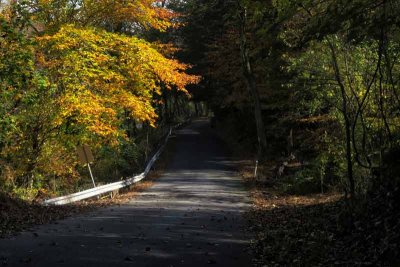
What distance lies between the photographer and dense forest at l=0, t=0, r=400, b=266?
7069 mm

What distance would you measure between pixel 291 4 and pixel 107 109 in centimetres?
1392

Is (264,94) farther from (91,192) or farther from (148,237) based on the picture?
(148,237)

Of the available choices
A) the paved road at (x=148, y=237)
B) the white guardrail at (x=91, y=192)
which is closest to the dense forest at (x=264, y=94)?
the paved road at (x=148, y=237)

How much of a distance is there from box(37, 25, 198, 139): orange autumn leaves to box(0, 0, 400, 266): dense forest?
0.06 m

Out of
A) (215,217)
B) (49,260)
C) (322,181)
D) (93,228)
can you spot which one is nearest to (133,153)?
(322,181)

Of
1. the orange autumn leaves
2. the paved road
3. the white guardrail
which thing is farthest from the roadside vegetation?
the orange autumn leaves

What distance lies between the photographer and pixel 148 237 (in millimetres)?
9352

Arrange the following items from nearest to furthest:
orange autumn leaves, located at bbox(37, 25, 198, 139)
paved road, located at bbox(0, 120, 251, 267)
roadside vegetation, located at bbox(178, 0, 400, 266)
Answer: roadside vegetation, located at bbox(178, 0, 400, 266)
paved road, located at bbox(0, 120, 251, 267)
orange autumn leaves, located at bbox(37, 25, 198, 139)

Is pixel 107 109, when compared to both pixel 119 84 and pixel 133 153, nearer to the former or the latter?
pixel 119 84

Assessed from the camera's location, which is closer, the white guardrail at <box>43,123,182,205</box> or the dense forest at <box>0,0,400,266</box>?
the dense forest at <box>0,0,400,266</box>

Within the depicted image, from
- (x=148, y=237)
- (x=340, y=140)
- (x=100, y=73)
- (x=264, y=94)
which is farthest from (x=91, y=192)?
(x=264, y=94)

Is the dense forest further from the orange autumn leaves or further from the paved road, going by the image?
the paved road

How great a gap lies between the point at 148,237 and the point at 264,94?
25.0 metres

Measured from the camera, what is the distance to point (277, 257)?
7555 millimetres
